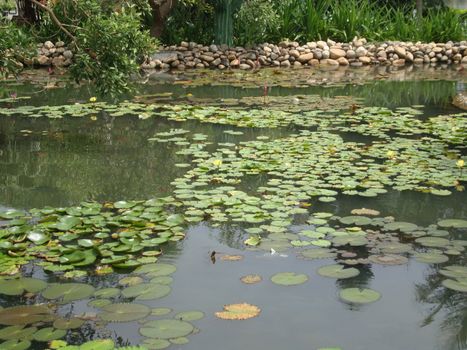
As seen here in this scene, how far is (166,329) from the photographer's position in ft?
8.77

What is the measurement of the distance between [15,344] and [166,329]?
547 mm

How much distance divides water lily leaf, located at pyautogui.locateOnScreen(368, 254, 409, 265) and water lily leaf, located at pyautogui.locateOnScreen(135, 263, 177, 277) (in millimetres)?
959

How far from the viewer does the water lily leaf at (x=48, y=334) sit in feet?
8.48

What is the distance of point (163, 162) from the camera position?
538cm

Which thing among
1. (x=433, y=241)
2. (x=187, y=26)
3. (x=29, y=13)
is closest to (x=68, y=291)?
(x=433, y=241)

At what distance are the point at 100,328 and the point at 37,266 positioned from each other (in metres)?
0.76

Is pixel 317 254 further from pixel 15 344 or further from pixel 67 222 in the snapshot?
pixel 15 344

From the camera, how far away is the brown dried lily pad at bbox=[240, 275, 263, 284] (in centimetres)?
317

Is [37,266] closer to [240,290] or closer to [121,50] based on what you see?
[240,290]

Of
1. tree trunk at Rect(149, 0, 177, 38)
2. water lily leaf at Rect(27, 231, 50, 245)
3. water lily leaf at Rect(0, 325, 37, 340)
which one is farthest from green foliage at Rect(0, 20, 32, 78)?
tree trunk at Rect(149, 0, 177, 38)

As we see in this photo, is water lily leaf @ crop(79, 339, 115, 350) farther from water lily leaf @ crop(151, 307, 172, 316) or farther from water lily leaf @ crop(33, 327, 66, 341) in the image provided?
water lily leaf @ crop(151, 307, 172, 316)

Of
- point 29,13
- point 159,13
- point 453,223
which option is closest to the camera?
point 453,223

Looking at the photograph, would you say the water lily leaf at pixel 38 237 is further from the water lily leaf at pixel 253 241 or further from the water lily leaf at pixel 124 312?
the water lily leaf at pixel 253 241

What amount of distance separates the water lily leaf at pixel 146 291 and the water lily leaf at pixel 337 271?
720 millimetres
